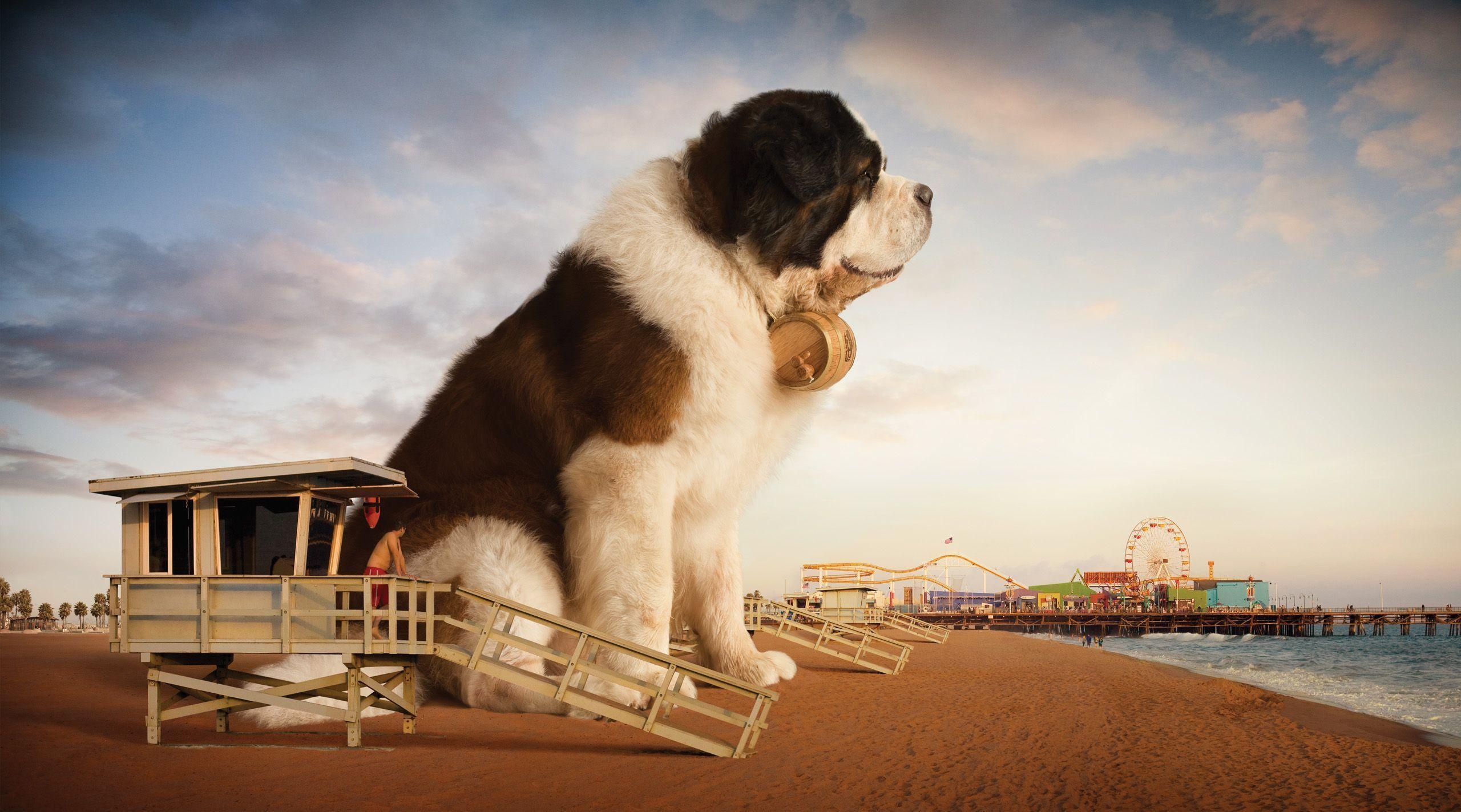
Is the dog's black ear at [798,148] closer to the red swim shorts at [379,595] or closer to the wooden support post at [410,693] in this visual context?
the red swim shorts at [379,595]

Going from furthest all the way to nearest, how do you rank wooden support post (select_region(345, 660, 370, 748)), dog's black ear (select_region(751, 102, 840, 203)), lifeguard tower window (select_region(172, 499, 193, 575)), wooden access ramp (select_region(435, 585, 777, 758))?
dog's black ear (select_region(751, 102, 840, 203)), lifeguard tower window (select_region(172, 499, 193, 575)), wooden support post (select_region(345, 660, 370, 748)), wooden access ramp (select_region(435, 585, 777, 758))

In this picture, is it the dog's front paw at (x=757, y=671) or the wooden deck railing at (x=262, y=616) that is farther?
the dog's front paw at (x=757, y=671)

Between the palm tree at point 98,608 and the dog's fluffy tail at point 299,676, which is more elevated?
the dog's fluffy tail at point 299,676

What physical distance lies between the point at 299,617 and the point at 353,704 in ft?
2.02

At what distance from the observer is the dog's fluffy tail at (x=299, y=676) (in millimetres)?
6059

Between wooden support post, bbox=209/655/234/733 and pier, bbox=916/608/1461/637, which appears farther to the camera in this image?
pier, bbox=916/608/1461/637

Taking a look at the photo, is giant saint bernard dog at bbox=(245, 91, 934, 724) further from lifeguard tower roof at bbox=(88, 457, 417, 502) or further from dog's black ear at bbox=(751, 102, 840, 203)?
lifeguard tower roof at bbox=(88, 457, 417, 502)

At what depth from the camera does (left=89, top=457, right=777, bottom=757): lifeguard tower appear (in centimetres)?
532

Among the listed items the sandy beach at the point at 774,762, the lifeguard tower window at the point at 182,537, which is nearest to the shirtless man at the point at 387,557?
the sandy beach at the point at 774,762

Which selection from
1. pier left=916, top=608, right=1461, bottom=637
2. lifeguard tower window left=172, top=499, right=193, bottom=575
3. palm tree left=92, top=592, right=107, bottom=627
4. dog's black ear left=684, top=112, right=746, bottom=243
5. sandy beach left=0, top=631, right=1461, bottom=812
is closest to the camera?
sandy beach left=0, top=631, right=1461, bottom=812

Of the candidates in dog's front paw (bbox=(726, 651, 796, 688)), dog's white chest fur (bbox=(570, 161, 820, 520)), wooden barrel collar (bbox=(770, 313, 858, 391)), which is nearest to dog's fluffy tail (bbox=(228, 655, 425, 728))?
dog's white chest fur (bbox=(570, 161, 820, 520))

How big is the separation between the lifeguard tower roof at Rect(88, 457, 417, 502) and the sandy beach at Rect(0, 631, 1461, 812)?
1.56 meters

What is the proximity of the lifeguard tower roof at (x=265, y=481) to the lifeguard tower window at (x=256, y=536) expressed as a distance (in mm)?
196

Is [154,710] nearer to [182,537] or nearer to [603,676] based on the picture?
[182,537]
